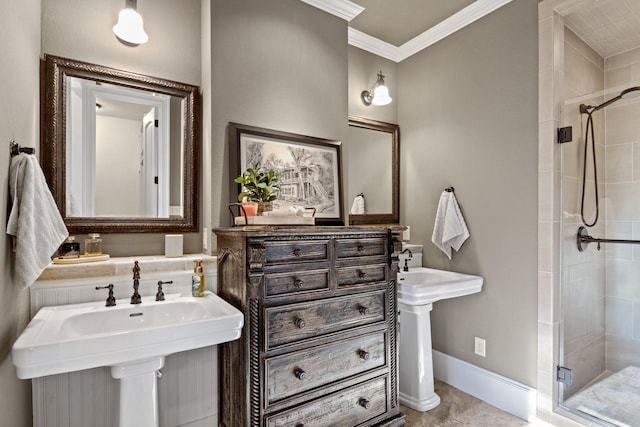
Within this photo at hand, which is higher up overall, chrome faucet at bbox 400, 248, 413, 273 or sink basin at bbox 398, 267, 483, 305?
chrome faucet at bbox 400, 248, 413, 273

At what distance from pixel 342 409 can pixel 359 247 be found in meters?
0.85

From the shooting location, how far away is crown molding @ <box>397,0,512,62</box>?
7.75 feet

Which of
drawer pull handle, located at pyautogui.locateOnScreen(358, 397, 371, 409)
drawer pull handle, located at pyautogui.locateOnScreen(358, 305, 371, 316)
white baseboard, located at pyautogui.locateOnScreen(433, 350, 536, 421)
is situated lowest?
white baseboard, located at pyautogui.locateOnScreen(433, 350, 536, 421)

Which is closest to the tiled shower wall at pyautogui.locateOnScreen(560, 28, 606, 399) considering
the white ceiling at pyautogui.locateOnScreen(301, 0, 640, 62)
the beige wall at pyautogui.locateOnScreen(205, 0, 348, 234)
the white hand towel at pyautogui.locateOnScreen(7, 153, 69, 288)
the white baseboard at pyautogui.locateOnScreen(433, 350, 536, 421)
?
the white ceiling at pyautogui.locateOnScreen(301, 0, 640, 62)

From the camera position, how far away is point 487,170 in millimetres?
2385

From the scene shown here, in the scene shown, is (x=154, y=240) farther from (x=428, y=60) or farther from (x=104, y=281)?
(x=428, y=60)

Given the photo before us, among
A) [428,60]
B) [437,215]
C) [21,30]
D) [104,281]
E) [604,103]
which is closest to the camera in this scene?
[21,30]

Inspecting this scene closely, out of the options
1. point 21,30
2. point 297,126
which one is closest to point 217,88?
point 297,126

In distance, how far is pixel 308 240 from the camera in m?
1.67

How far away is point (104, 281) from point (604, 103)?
3.07 metres

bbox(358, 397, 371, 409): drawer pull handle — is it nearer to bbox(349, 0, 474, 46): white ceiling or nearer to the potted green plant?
the potted green plant

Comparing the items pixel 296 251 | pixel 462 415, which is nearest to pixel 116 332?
pixel 296 251

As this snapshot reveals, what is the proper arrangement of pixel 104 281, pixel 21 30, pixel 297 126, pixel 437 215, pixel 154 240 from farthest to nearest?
pixel 437 215 < pixel 297 126 < pixel 154 240 < pixel 104 281 < pixel 21 30

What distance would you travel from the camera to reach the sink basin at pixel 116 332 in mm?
1107
